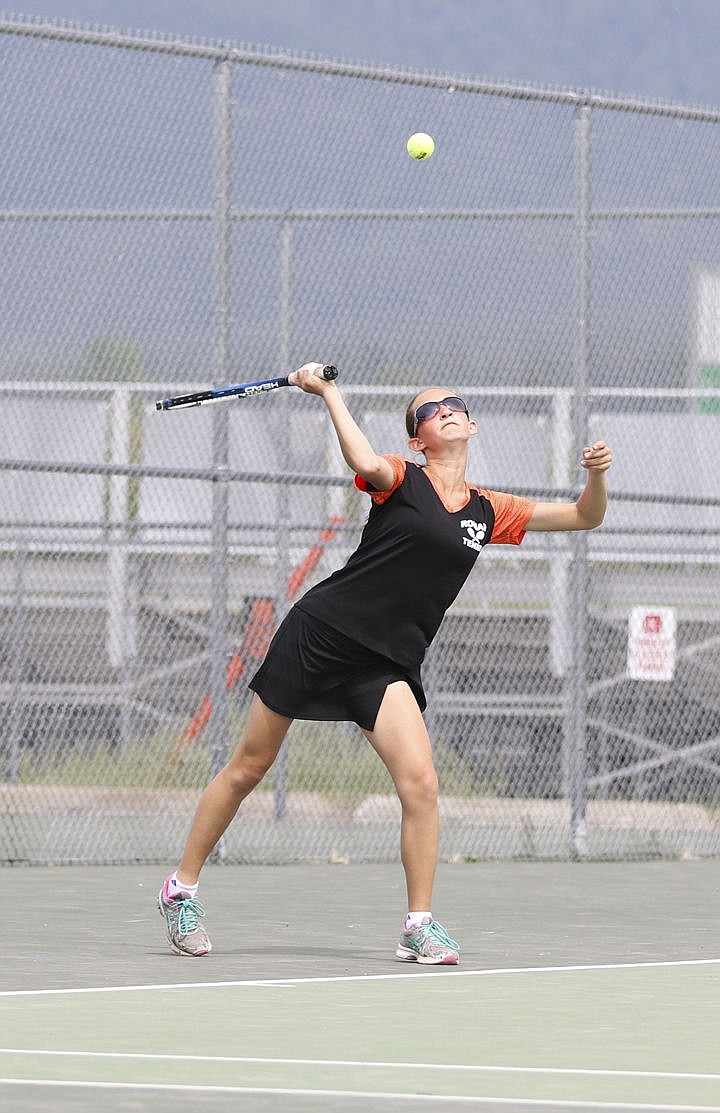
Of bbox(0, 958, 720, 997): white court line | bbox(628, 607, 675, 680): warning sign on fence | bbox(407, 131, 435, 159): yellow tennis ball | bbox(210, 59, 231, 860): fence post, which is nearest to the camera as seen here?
bbox(0, 958, 720, 997): white court line

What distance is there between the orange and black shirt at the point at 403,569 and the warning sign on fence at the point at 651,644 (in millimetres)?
5121

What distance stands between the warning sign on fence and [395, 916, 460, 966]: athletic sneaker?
5291 mm

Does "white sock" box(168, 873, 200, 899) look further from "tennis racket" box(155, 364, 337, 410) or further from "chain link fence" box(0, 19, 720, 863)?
"chain link fence" box(0, 19, 720, 863)

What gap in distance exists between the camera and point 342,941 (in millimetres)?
8273

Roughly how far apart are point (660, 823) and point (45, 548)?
390 cm

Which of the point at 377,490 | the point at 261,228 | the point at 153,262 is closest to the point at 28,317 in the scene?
the point at 153,262

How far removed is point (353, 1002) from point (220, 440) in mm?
5218

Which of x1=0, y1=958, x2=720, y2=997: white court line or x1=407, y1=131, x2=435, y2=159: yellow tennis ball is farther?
x1=407, y1=131, x2=435, y2=159: yellow tennis ball

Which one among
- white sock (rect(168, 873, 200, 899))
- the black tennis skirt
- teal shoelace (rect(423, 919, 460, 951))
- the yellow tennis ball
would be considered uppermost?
the yellow tennis ball

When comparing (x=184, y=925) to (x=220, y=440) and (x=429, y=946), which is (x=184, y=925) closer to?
(x=429, y=946)

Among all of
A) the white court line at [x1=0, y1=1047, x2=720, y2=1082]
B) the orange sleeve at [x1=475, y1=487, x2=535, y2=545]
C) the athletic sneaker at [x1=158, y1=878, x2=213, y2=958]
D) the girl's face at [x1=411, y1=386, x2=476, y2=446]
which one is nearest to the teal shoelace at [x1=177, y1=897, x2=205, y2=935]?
the athletic sneaker at [x1=158, y1=878, x2=213, y2=958]

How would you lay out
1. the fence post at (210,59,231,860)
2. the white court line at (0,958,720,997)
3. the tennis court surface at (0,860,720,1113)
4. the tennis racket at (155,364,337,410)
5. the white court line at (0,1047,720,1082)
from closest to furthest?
the tennis court surface at (0,860,720,1113) → the white court line at (0,1047,720,1082) → the white court line at (0,958,720,997) → the tennis racket at (155,364,337,410) → the fence post at (210,59,231,860)

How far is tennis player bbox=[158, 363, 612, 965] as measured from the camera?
762 centimetres

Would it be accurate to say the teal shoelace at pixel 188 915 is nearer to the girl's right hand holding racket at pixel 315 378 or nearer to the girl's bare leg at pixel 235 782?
the girl's bare leg at pixel 235 782
